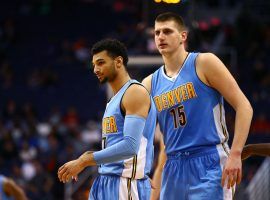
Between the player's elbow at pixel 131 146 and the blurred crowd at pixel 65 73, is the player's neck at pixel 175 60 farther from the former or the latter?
the blurred crowd at pixel 65 73

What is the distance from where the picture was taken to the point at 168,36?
18.3ft

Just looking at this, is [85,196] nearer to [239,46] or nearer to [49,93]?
[49,93]

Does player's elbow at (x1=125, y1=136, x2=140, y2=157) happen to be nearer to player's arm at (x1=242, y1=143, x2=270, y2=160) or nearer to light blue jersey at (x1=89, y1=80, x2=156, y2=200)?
light blue jersey at (x1=89, y1=80, x2=156, y2=200)

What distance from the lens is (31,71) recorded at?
21.1m

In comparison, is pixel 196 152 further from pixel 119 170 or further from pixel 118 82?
pixel 118 82

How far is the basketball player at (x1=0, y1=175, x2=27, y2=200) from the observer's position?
794cm

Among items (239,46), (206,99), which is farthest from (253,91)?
(206,99)

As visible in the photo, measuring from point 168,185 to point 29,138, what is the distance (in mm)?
12366

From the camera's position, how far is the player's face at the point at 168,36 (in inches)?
219

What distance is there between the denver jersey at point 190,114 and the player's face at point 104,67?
46cm

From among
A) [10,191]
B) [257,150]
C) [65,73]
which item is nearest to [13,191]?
[10,191]

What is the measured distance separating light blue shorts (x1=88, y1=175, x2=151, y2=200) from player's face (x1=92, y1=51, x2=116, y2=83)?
0.75m

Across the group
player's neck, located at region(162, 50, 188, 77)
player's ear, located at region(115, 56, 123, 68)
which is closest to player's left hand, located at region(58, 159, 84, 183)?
player's ear, located at region(115, 56, 123, 68)

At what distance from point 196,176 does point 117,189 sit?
1.97ft
